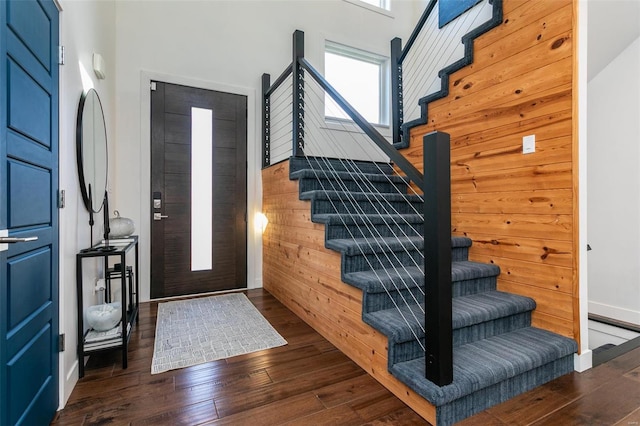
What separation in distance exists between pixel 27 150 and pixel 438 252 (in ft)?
5.52

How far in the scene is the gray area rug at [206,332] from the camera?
2.01 metres

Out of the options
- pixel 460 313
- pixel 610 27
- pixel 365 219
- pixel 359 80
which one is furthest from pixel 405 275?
pixel 359 80

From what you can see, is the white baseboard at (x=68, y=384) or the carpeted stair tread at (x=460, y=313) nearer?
the white baseboard at (x=68, y=384)

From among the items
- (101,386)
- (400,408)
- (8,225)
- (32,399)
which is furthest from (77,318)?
(400,408)

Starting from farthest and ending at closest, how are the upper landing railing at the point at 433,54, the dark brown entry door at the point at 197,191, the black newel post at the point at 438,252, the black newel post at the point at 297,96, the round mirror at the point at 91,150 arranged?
the dark brown entry door at the point at 197,191 < the black newel post at the point at 297,96 < the upper landing railing at the point at 433,54 < the round mirror at the point at 91,150 < the black newel post at the point at 438,252

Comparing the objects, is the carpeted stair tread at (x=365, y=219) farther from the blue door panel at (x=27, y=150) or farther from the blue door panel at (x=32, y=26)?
the blue door panel at (x=32, y=26)

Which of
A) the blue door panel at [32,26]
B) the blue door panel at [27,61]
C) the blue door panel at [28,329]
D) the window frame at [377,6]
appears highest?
the window frame at [377,6]

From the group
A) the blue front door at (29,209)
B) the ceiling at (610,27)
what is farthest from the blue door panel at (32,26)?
the ceiling at (610,27)

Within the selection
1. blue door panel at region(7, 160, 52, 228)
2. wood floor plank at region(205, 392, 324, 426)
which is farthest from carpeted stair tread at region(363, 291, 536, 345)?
blue door panel at region(7, 160, 52, 228)

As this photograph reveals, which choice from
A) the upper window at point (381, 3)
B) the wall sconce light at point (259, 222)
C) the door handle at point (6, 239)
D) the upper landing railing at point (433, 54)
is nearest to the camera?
the door handle at point (6, 239)

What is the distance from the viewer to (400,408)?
1.52 metres

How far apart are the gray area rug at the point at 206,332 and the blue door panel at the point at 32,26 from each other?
5.50ft

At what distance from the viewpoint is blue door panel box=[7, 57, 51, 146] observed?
1.13 metres

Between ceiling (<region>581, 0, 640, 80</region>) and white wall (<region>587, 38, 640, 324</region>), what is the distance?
9 cm
